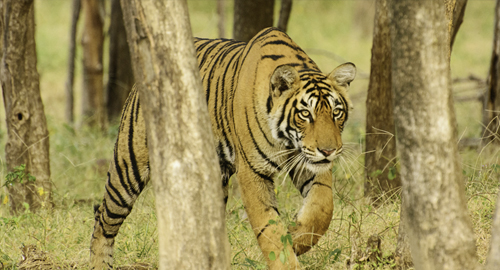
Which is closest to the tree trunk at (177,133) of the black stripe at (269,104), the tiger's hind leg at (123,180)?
the black stripe at (269,104)

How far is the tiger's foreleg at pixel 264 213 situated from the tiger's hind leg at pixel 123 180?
0.74 meters

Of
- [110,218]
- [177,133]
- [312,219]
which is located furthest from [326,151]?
[110,218]

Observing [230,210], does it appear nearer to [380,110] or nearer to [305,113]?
[380,110]

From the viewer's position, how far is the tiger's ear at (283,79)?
299 centimetres

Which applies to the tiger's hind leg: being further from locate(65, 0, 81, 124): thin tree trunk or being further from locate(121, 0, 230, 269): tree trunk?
locate(65, 0, 81, 124): thin tree trunk

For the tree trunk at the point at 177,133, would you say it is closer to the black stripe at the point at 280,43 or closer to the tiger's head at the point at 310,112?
the tiger's head at the point at 310,112

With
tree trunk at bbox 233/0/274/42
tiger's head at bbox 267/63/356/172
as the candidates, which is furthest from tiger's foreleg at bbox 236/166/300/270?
tree trunk at bbox 233/0/274/42

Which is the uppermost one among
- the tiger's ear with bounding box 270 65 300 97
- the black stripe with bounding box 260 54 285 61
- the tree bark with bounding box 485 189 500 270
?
the black stripe with bounding box 260 54 285 61

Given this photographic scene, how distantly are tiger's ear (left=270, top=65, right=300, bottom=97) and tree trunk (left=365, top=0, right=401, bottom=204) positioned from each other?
119cm

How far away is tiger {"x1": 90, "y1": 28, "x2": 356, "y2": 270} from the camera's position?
9.77 feet

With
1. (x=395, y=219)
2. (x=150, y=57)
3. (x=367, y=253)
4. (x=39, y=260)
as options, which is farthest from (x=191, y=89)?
(x=395, y=219)

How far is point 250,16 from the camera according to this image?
5574 millimetres

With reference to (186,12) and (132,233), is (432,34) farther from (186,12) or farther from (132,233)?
(132,233)

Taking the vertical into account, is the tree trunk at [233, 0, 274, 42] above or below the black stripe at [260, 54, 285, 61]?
above
